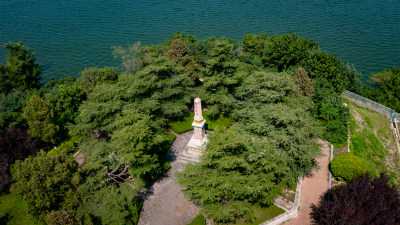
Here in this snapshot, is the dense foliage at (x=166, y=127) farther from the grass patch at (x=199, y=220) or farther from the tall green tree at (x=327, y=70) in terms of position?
the grass patch at (x=199, y=220)

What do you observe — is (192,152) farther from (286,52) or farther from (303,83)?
(286,52)

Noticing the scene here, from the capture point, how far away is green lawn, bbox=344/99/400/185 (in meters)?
28.1

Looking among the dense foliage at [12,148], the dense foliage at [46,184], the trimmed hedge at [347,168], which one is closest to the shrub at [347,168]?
the trimmed hedge at [347,168]

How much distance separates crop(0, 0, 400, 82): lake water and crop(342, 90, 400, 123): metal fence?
43.3 feet

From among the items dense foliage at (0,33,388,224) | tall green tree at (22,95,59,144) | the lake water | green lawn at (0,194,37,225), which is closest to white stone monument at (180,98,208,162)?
dense foliage at (0,33,388,224)

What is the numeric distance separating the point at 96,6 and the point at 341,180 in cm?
8004

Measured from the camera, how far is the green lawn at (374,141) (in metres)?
28.1

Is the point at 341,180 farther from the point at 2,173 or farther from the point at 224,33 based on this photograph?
the point at 224,33

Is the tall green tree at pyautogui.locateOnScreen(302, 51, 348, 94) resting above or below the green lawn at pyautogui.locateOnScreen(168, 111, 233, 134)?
above

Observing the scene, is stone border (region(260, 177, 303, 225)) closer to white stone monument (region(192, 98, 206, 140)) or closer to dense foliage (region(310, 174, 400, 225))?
Result: dense foliage (region(310, 174, 400, 225))

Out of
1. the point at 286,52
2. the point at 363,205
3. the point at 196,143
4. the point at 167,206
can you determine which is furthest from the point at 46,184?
the point at 286,52

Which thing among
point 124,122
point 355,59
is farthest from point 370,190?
point 355,59

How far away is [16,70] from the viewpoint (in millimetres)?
36625

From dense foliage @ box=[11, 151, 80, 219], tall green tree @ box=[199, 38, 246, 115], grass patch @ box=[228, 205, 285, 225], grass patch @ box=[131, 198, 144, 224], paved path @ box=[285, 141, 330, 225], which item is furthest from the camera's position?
tall green tree @ box=[199, 38, 246, 115]
